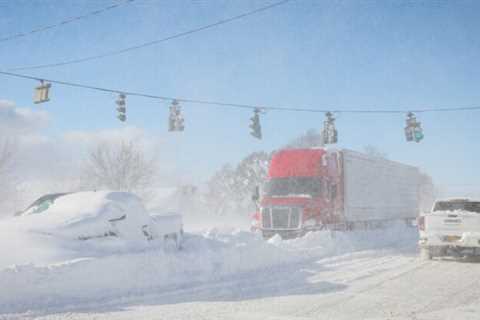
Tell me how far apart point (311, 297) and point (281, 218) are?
10.8m

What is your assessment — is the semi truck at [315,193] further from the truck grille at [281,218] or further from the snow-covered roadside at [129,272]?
the snow-covered roadside at [129,272]

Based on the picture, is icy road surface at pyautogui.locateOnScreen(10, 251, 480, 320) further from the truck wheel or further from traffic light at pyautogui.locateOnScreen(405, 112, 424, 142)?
traffic light at pyautogui.locateOnScreen(405, 112, 424, 142)

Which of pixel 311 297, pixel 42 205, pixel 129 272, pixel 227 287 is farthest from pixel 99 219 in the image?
pixel 311 297

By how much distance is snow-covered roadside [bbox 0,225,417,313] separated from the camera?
7.99 m

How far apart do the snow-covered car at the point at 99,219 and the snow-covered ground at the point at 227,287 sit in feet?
2.08

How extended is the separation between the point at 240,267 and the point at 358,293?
379 cm

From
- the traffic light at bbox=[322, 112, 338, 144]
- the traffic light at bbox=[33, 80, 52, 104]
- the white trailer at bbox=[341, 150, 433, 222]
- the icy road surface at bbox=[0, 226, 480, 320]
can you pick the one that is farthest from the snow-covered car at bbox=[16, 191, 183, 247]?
the traffic light at bbox=[322, 112, 338, 144]

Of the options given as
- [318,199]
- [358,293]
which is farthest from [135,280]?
[318,199]

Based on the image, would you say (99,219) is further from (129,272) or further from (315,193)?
(315,193)

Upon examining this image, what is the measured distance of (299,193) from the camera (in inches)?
777

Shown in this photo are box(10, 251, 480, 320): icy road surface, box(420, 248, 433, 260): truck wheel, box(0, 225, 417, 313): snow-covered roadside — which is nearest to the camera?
box(10, 251, 480, 320): icy road surface

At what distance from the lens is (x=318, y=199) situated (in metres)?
19.5

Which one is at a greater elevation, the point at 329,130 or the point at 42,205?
the point at 329,130

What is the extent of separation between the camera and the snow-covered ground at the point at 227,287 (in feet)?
24.3
